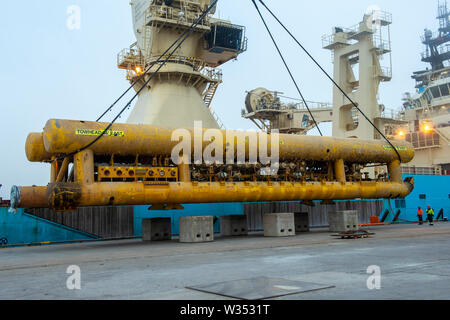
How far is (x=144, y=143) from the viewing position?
19500 mm

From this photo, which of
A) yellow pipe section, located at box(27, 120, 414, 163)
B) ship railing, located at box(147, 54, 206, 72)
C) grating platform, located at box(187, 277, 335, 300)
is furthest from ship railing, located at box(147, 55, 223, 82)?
grating platform, located at box(187, 277, 335, 300)

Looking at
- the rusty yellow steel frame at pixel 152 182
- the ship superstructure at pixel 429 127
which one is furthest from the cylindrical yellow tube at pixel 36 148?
the ship superstructure at pixel 429 127

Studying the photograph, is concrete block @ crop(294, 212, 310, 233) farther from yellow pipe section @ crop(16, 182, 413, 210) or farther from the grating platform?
the grating platform

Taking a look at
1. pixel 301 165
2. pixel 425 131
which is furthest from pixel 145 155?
pixel 425 131

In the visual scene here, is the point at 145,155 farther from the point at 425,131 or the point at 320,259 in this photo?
the point at 425,131

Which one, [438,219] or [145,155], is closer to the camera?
[145,155]

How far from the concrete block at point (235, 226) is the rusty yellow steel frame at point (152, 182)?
3.60 meters

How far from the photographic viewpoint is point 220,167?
22625mm

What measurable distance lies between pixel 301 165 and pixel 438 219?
2040 centimetres

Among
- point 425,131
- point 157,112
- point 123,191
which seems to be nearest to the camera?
point 123,191

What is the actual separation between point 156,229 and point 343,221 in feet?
34.7

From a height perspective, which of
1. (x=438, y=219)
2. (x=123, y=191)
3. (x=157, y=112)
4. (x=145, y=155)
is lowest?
(x=438, y=219)

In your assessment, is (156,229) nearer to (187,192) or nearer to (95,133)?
(187,192)

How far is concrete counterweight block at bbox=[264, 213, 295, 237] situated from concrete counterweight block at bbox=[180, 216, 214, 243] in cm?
389
